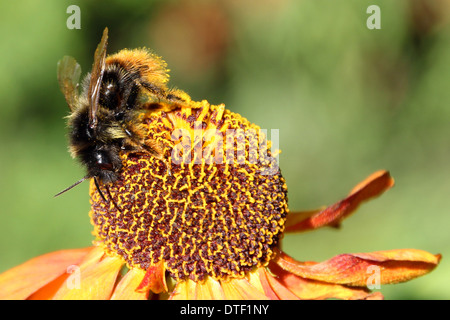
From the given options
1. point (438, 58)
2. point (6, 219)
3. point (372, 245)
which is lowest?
point (372, 245)

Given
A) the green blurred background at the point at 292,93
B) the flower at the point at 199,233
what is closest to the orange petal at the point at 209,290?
the flower at the point at 199,233

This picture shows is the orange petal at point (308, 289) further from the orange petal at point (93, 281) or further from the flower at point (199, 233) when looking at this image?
the orange petal at point (93, 281)

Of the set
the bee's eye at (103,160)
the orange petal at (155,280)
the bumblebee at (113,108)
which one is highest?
the bumblebee at (113,108)

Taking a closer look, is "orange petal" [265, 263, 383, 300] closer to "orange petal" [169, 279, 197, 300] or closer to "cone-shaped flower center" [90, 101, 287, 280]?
"cone-shaped flower center" [90, 101, 287, 280]

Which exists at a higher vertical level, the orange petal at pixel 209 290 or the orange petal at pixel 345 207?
the orange petal at pixel 345 207

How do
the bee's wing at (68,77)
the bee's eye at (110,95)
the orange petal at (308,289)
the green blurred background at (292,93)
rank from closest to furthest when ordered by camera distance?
the bee's eye at (110,95)
the orange petal at (308,289)
the bee's wing at (68,77)
the green blurred background at (292,93)

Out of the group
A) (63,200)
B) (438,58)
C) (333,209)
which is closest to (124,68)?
(333,209)

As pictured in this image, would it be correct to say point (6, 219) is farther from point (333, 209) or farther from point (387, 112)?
point (387, 112)
